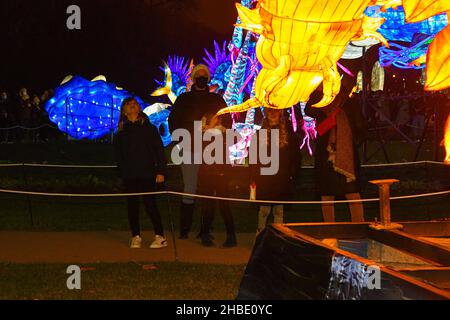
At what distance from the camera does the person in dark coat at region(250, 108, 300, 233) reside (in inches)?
345

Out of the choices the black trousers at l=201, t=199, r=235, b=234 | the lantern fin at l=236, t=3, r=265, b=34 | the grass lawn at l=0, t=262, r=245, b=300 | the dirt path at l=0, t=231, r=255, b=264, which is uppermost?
the lantern fin at l=236, t=3, r=265, b=34

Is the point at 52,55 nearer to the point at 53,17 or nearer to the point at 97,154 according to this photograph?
the point at 53,17

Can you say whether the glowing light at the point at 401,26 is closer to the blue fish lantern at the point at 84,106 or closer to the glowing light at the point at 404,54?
the glowing light at the point at 404,54

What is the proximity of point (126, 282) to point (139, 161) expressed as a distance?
202 centimetres

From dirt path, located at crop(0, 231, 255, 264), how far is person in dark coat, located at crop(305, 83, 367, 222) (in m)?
1.18

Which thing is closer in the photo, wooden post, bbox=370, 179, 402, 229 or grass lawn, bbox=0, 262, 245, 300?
wooden post, bbox=370, 179, 402, 229

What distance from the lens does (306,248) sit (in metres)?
3.47

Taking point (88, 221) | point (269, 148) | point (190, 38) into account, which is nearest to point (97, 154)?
point (88, 221)

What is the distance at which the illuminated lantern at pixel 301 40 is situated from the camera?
3.46 m

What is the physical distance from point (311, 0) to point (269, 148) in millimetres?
5291

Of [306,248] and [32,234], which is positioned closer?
[306,248]

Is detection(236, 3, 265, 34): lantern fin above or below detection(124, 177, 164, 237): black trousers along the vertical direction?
above

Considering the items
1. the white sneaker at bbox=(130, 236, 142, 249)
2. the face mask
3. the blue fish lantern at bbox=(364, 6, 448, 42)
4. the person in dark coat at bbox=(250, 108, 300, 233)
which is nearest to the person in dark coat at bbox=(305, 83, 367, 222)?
the person in dark coat at bbox=(250, 108, 300, 233)

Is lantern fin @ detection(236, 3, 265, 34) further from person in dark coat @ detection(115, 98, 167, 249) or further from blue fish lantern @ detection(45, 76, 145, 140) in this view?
blue fish lantern @ detection(45, 76, 145, 140)
